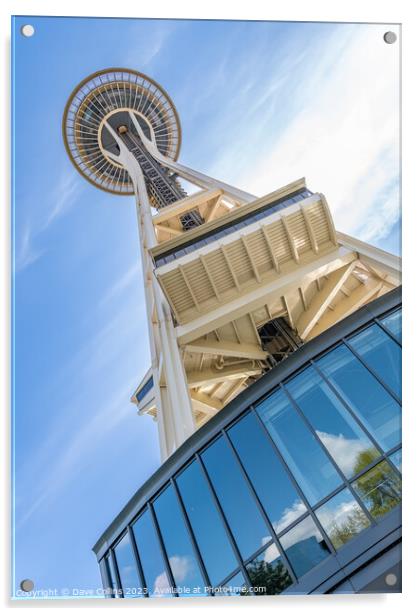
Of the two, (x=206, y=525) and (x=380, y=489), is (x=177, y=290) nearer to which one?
(x=206, y=525)

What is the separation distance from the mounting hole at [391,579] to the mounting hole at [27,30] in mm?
8867

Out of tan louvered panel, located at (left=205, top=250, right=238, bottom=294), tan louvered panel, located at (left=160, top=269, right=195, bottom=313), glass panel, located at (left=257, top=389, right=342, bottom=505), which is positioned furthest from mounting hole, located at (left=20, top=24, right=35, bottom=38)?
tan louvered panel, located at (left=205, top=250, right=238, bottom=294)

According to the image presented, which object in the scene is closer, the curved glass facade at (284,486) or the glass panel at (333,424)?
the curved glass facade at (284,486)

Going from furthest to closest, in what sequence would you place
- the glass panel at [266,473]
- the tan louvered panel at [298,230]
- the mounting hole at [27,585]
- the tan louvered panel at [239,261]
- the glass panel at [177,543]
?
the tan louvered panel at [298,230]
the tan louvered panel at [239,261]
the glass panel at [177,543]
the glass panel at [266,473]
the mounting hole at [27,585]

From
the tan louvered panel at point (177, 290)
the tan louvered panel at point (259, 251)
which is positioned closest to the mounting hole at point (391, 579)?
the tan louvered panel at point (177, 290)

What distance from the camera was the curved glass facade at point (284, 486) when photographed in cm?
716

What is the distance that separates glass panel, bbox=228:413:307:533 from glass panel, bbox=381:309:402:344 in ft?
8.22

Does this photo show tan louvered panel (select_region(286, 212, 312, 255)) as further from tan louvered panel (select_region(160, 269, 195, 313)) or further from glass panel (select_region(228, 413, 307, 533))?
glass panel (select_region(228, 413, 307, 533))

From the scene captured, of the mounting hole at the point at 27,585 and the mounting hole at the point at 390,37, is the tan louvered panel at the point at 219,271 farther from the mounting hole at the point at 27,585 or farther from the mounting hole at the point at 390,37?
the mounting hole at the point at 27,585

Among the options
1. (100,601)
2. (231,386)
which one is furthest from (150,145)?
(100,601)

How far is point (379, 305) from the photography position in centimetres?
920

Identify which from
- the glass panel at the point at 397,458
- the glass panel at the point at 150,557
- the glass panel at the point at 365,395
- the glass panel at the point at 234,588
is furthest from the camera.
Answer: the glass panel at the point at 150,557

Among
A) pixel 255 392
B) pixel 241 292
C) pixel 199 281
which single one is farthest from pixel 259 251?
pixel 255 392

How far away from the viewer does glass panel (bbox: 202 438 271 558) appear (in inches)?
304
